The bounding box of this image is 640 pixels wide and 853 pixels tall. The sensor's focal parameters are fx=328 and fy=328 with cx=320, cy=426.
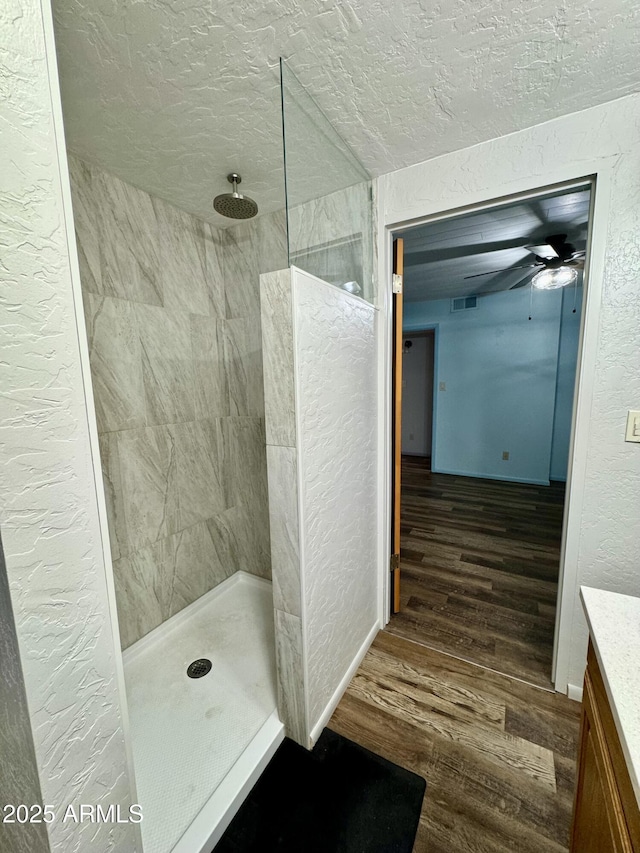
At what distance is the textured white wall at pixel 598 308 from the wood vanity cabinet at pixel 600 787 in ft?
2.35

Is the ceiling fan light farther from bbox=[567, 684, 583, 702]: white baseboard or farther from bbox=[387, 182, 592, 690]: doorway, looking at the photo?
bbox=[567, 684, 583, 702]: white baseboard

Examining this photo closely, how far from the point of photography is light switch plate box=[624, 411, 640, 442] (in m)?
1.24

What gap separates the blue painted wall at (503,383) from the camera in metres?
4.03

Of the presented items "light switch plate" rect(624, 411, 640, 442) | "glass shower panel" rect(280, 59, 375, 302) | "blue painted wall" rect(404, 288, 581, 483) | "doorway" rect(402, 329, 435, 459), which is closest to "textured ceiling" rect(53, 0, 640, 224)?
"glass shower panel" rect(280, 59, 375, 302)

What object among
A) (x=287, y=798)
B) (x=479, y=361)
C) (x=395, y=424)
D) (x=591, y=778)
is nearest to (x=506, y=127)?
(x=395, y=424)

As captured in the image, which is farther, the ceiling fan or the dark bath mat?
the ceiling fan

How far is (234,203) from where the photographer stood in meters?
1.58

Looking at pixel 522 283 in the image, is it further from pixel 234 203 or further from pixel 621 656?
pixel 621 656

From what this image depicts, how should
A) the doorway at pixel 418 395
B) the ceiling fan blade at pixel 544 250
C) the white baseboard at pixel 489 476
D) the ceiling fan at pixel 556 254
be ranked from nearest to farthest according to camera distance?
the ceiling fan at pixel 556 254 < the ceiling fan blade at pixel 544 250 < the white baseboard at pixel 489 476 < the doorway at pixel 418 395

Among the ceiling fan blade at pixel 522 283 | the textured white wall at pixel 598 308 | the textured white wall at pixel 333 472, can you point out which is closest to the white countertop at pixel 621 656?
the textured white wall at pixel 598 308

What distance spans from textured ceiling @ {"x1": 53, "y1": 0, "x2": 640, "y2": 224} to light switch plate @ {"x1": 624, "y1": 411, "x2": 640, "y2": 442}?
1132mm

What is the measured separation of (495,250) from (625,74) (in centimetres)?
188

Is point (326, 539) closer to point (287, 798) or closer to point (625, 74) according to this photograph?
point (287, 798)

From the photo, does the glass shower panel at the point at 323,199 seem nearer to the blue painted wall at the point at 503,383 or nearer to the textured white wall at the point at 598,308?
the textured white wall at the point at 598,308
